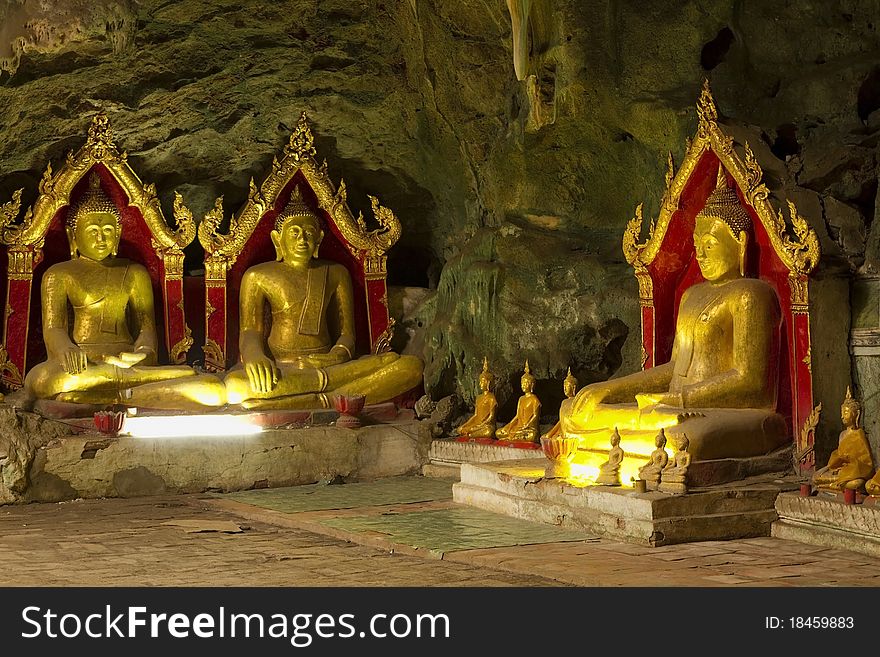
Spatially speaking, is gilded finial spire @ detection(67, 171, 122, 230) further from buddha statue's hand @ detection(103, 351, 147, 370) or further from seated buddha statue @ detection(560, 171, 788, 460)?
seated buddha statue @ detection(560, 171, 788, 460)

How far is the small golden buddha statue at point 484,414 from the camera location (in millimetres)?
10922

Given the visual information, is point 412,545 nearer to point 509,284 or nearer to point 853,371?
point 853,371

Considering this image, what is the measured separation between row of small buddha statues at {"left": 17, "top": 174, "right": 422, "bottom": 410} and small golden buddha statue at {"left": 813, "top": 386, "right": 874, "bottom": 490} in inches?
203

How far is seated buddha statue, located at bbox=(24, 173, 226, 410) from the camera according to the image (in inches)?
429

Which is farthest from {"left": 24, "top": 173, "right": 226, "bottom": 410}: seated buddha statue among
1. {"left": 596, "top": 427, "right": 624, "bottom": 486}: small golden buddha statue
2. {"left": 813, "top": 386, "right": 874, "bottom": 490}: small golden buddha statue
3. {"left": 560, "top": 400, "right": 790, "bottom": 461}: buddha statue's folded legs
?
{"left": 813, "top": 386, "right": 874, "bottom": 490}: small golden buddha statue

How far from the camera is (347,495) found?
996 cm

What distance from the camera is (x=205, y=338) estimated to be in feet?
41.1

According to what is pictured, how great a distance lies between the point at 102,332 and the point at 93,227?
99cm

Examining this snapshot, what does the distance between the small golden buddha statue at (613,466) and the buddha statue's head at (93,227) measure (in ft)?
19.0

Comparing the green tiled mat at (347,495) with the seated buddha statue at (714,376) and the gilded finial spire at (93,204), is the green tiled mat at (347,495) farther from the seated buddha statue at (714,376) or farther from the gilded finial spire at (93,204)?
the gilded finial spire at (93,204)

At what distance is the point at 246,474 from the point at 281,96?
410cm

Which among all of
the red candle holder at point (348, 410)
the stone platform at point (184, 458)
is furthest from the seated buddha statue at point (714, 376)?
the red candle holder at point (348, 410)

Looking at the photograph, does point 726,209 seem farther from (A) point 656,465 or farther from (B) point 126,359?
(B) point 126,359

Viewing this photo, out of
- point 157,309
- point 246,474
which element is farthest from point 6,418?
point 157,309
